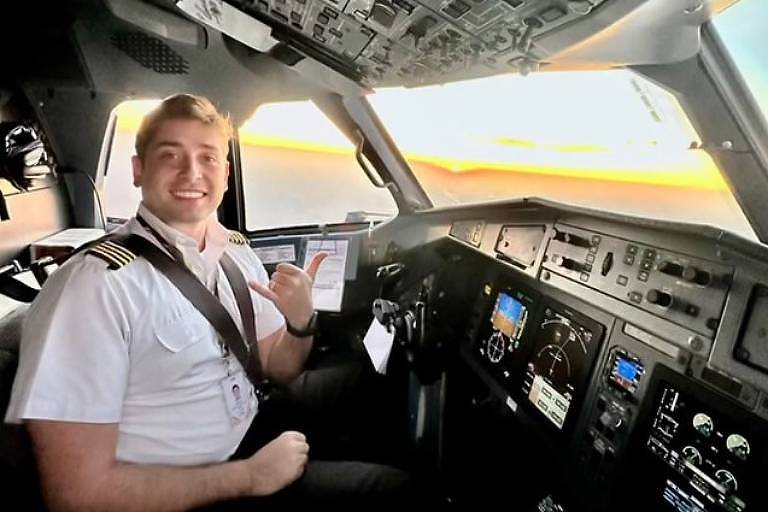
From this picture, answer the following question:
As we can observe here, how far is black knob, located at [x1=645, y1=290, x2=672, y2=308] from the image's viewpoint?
3.81 ft

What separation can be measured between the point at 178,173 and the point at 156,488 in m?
0.71

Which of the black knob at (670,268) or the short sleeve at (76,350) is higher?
the black knob at (670,268)

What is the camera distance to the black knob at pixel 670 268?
1.16 meters

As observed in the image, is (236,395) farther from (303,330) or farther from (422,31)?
(422,31)

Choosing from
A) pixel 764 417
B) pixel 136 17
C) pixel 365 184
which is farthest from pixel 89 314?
pixel 365 184

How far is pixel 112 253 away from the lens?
4.19 feet

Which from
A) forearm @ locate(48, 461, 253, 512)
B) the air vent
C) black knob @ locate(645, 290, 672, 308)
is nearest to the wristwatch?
forearm @ locate(48, 461, 253, 512)

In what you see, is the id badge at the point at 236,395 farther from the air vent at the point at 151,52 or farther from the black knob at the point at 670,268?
the air vent at the point at 151,52

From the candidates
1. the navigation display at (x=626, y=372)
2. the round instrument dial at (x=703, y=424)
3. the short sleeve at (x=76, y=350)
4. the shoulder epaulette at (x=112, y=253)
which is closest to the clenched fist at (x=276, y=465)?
the short sleeve at (x=76, y=350)

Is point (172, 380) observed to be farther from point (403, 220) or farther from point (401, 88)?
point (403, 220)

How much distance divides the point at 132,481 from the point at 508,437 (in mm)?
1073

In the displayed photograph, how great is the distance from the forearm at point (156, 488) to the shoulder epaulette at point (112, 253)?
41 cm

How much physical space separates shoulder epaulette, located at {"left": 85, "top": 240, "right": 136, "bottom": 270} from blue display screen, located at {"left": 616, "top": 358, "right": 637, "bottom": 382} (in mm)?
1099

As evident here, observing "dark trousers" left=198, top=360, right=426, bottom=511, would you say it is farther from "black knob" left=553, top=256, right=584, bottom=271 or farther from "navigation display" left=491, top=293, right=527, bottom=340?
"black knob" left=553, top=256, right=584, bottom=271
